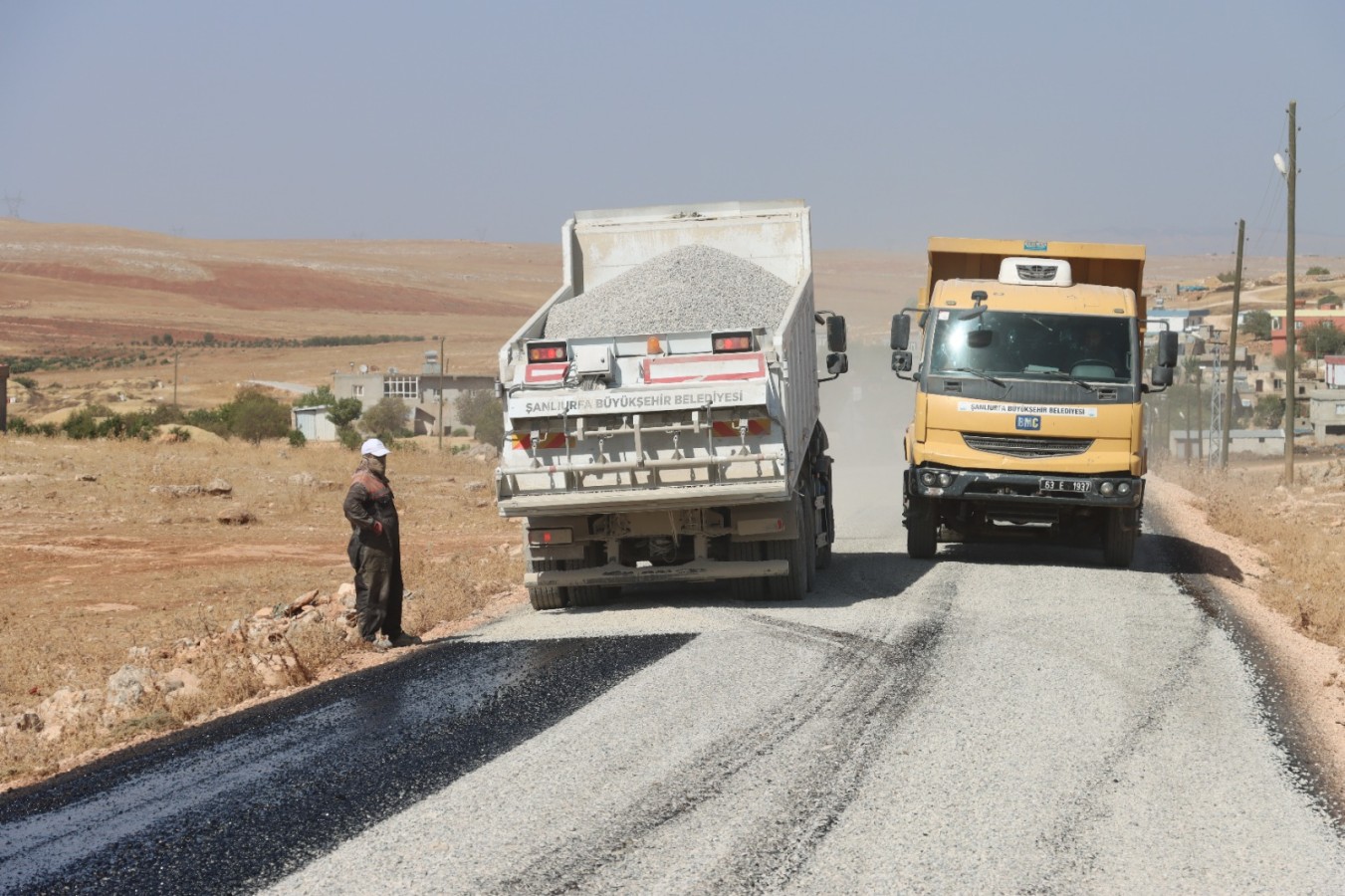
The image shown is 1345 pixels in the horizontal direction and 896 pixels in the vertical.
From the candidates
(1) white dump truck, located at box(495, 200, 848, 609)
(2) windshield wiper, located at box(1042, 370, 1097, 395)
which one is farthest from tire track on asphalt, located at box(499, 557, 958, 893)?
(2) windshield wiper, located at box(1042, 370, 1097, 395)

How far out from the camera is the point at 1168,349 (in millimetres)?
15680

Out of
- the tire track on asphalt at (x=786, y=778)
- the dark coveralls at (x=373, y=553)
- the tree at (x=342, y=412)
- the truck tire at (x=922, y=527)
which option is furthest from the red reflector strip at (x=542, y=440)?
the tree at (x=342, y=412)

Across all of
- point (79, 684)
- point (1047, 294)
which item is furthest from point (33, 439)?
point (1047, 294)

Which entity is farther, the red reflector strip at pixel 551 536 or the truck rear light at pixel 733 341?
the red reflector strip at pixel 551 536

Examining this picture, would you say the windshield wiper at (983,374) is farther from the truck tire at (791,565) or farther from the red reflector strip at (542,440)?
the red reflector strip at (542,440)

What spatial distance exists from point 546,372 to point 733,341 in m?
1.66

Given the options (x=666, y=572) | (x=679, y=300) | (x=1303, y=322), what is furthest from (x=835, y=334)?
(x=1303, y=322)

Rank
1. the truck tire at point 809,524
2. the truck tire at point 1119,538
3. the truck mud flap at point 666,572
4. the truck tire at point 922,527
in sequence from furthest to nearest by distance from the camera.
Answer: the truck tire at point 922,527 → the truck tire at point 1119,538 → the truck tire at point 809,524 → the truck mud flap at point 666,572

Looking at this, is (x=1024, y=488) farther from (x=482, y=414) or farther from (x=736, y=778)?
(x=482, y=414)

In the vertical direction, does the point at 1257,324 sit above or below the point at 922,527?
above

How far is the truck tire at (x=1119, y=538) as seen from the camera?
16.3m

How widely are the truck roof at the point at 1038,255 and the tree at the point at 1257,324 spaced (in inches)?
4740

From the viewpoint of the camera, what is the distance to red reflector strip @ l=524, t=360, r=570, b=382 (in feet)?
43.0

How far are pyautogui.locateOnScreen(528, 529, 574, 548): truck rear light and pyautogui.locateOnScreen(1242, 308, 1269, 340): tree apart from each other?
12692 cm
